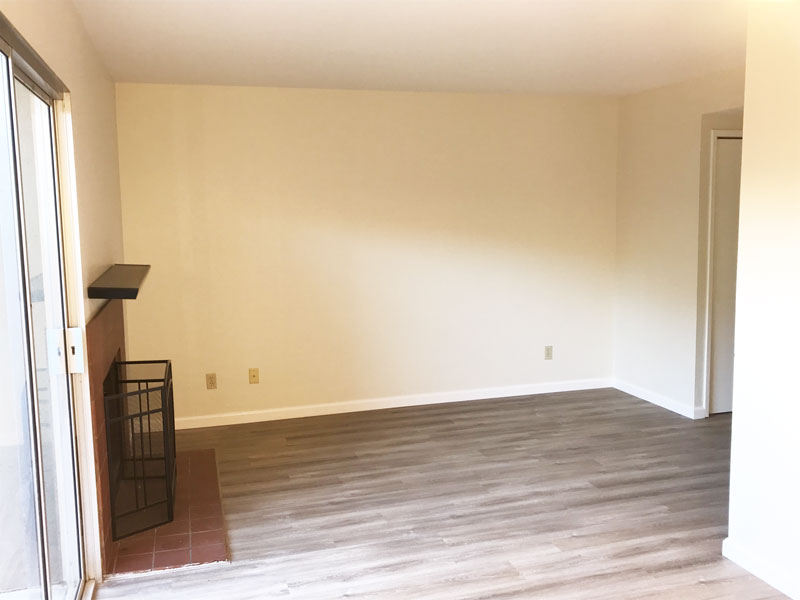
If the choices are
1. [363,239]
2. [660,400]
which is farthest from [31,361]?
[660,400]

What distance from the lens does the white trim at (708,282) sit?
4.41 metres

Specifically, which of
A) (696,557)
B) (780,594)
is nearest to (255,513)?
(696,557)

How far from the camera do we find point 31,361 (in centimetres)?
187

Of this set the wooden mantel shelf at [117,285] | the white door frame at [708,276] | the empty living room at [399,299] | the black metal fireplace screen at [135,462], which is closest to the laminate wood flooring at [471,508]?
the empty living room at [399,299]

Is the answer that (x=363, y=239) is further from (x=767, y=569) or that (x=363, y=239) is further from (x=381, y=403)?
(x=767, y=569)

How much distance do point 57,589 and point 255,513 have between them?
107cm

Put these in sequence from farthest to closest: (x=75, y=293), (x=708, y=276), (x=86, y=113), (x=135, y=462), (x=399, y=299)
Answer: (x=399, y=299), (x=708, y=276), (x=135, y=462), (x=86, y=113), (x=75, y=293)

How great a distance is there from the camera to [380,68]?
394 centimetres

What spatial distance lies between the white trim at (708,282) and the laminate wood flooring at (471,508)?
0.21 meters

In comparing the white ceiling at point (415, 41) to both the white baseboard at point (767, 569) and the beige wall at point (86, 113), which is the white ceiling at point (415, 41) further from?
the white baseboard at point (767, 569)

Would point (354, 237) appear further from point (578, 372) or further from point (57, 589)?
point (57, 589)

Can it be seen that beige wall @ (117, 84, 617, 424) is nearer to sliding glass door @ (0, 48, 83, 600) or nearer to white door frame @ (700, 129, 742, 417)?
white door frame @ (700, 129, 742, 417)

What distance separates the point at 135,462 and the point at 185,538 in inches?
19.2

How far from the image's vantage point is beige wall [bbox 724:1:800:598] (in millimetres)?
2406
